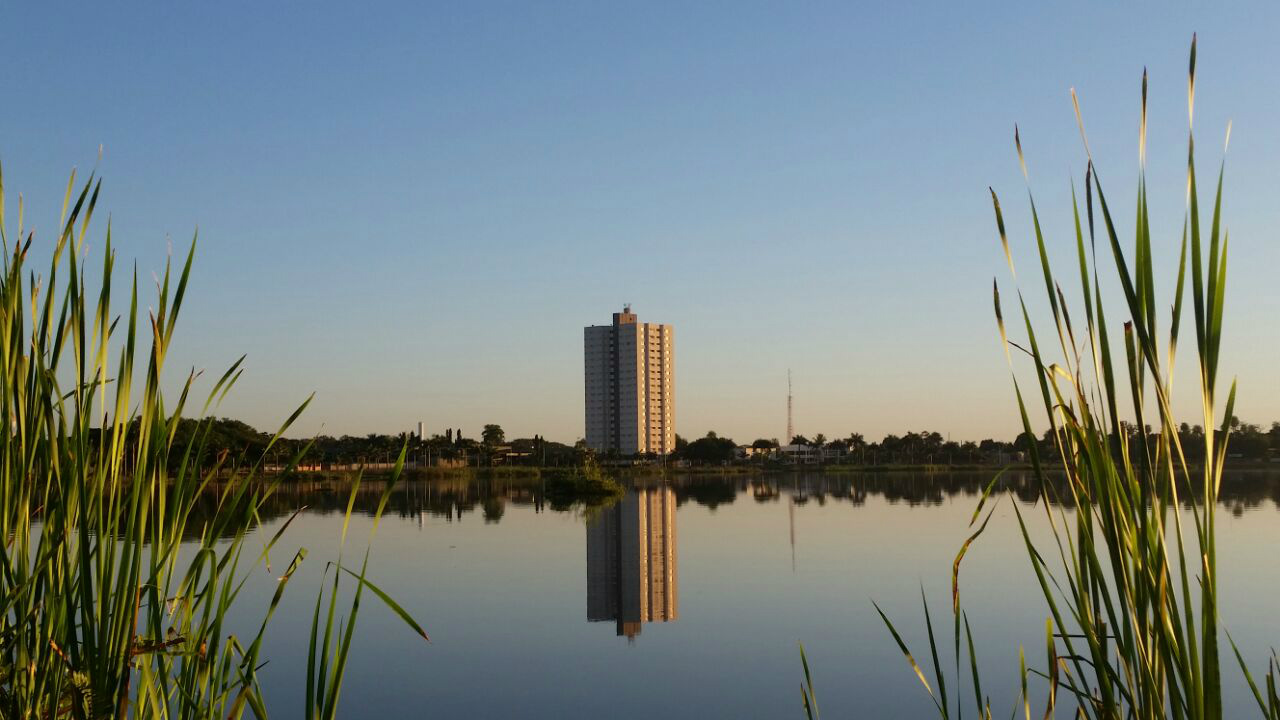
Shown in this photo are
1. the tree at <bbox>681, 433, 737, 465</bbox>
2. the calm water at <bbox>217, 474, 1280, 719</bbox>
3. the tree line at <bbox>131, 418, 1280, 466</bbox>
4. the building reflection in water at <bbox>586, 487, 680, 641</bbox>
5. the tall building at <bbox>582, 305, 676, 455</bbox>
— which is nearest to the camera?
the calm water at <bbox>217, 474, 1280, 719</bbox>

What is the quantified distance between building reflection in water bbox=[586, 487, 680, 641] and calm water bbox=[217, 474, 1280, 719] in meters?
0.06

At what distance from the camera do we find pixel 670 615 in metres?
12.8

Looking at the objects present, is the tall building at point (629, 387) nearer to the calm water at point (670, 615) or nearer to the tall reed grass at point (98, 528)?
the calm water at point (670, 615)

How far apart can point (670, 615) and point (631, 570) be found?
3939 millimetres

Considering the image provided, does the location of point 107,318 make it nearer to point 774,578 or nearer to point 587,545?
point 774,578

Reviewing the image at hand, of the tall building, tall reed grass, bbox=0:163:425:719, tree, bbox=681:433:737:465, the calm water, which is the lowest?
the calm water

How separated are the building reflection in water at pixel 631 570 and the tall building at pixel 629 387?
104 meters

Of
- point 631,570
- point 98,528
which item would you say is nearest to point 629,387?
point 631,570

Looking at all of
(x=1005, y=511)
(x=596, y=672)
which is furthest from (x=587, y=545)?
(x=1005, y=511)

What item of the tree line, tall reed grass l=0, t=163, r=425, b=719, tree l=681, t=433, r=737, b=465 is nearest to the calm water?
tall reed grass l=0, t=163, r=425, b=719

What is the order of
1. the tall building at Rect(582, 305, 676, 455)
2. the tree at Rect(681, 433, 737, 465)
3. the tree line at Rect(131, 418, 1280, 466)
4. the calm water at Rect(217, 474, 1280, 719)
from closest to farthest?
the calm water at Rect(217, 474, 1280, 719) → the tree line at Rect(131, 418, 1280, 466) → the tree at Rect(681, 433, 737, 465) → the tall building at Rect(582, 305, 676, 455)

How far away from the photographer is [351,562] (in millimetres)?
17969

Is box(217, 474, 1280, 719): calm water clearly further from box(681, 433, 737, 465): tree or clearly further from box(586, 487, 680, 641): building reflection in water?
box(681, 433, 737, 465): tree

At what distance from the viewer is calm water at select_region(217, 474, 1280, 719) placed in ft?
29.7
